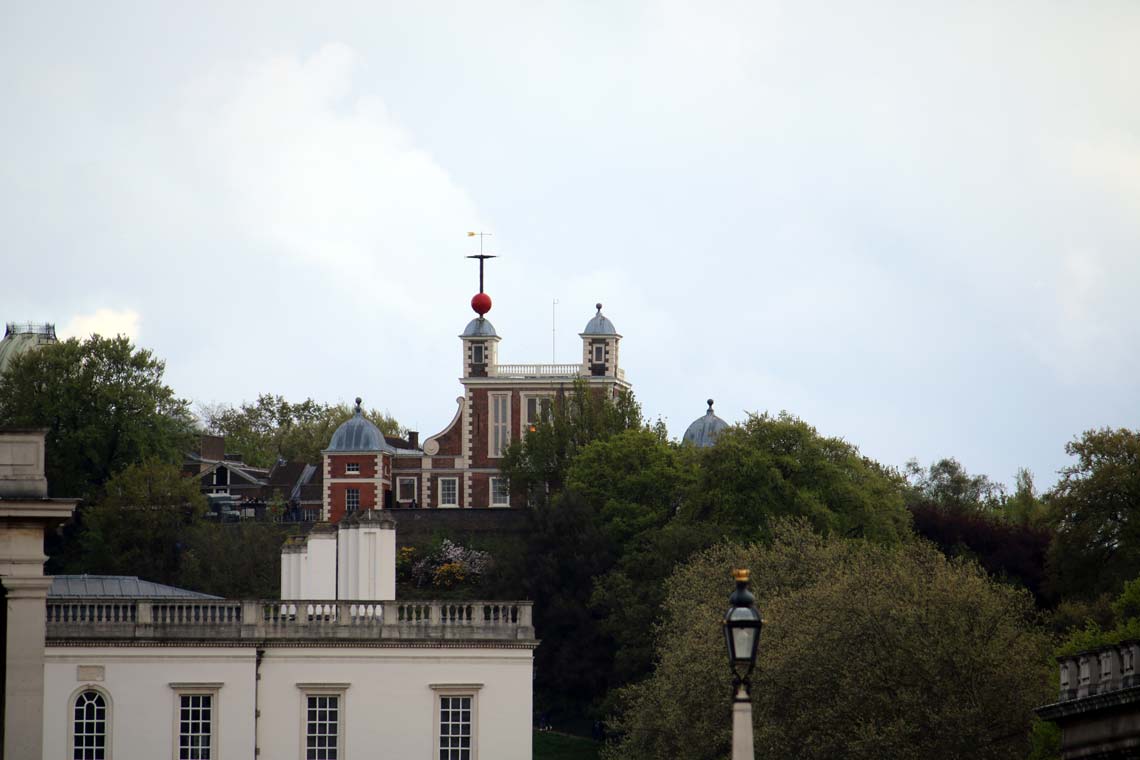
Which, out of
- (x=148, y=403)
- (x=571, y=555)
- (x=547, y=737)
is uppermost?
(x=148, y=403)

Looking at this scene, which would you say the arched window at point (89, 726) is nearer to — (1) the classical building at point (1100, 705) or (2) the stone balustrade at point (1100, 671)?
(1) the classical building at point (1100, 705)

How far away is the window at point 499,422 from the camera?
16000 cm

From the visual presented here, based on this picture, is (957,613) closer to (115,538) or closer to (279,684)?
(279,684)

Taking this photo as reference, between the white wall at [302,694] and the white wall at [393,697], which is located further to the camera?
the white wall at [393,697]

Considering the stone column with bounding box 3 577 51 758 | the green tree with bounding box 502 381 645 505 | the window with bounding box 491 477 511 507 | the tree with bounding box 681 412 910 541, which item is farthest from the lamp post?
the window with bounding box 491 477 511 507

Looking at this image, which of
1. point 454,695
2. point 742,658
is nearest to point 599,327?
point 454,695

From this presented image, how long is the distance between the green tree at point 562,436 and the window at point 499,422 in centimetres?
680

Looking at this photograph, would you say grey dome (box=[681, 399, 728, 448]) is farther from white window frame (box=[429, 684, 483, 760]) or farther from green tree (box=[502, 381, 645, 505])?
white window frame (box=[429, 684, 483, 760])

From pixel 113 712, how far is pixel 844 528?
4918cm

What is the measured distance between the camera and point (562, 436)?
5906 inches

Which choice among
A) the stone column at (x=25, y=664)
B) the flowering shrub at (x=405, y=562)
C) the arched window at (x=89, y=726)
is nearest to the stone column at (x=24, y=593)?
the stone column at (x=25, y=664)

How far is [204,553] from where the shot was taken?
138 metres

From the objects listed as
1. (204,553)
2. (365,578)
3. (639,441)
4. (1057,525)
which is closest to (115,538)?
(204,553)

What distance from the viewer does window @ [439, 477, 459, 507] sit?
16025 cm
